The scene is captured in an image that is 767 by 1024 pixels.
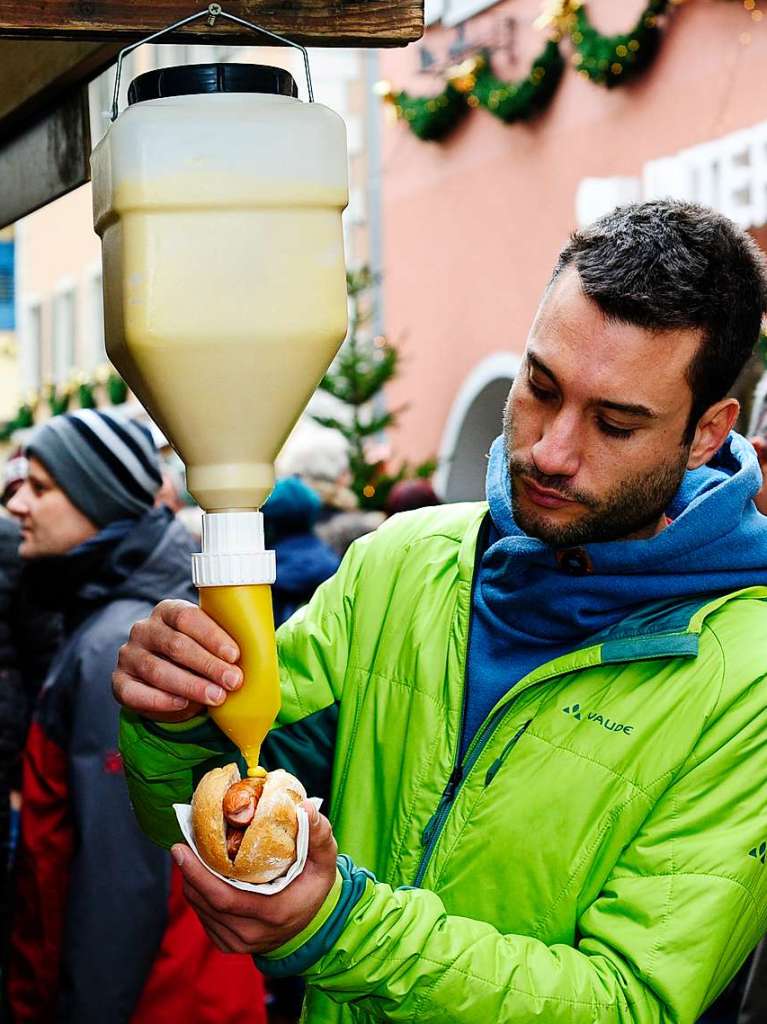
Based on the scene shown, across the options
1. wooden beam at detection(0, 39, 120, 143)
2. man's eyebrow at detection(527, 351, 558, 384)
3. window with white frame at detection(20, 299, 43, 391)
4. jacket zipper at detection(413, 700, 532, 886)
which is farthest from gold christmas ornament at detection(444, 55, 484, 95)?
window with white frame at detection(20, 299, 43, 391)

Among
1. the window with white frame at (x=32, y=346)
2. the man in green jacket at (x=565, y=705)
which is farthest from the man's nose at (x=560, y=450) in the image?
the window with white frame at (x=32, y=346)

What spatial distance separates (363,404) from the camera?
36.3ft

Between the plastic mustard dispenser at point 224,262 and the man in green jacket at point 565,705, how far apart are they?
0.23 meters

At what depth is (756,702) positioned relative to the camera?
1896 mm

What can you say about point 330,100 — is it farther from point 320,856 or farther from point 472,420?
point 320,856

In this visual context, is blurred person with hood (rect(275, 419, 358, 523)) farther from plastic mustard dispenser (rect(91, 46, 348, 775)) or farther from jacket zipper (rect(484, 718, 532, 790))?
plastic mustard dispenser (rect(91, 46, 348, 775))

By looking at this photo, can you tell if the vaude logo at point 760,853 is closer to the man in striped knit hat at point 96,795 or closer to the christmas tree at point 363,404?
the man in striped knit hat at point 96,795

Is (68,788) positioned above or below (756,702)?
below

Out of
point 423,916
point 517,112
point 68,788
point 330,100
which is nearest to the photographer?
point 423,916

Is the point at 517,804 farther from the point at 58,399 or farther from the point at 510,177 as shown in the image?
the point at 58,399

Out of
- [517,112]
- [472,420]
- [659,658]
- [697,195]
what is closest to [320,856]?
[659,658]

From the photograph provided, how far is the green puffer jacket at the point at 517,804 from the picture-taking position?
1.77 metres

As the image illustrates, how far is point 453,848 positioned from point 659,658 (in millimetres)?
365

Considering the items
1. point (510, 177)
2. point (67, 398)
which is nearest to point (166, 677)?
point (510, 177)
